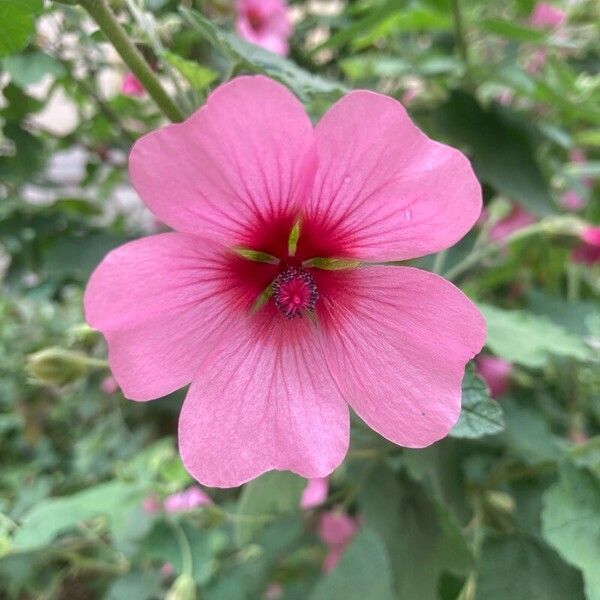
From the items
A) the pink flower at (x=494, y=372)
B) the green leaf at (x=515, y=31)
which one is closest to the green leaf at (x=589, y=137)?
the green leaf at (x=515, y=31)

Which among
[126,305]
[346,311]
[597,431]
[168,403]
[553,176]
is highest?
[126,305]

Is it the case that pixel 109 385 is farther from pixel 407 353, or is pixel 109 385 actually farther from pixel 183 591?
pixel 407 353

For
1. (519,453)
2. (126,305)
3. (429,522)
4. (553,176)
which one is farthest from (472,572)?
(553,176)

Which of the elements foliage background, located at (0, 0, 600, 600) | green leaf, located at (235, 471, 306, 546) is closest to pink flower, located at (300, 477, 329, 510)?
foliage background, located at (0, 0, 600, 600)

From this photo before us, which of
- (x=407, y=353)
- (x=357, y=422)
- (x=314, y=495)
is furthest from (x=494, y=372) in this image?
(x=407, y=353)

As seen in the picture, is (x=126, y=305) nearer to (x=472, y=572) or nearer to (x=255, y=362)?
(x=255, y=362)

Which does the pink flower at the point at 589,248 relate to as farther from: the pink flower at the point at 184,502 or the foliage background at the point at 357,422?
the pink flower at the point at 184,502

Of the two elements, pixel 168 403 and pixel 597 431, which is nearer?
pixel 168 403
